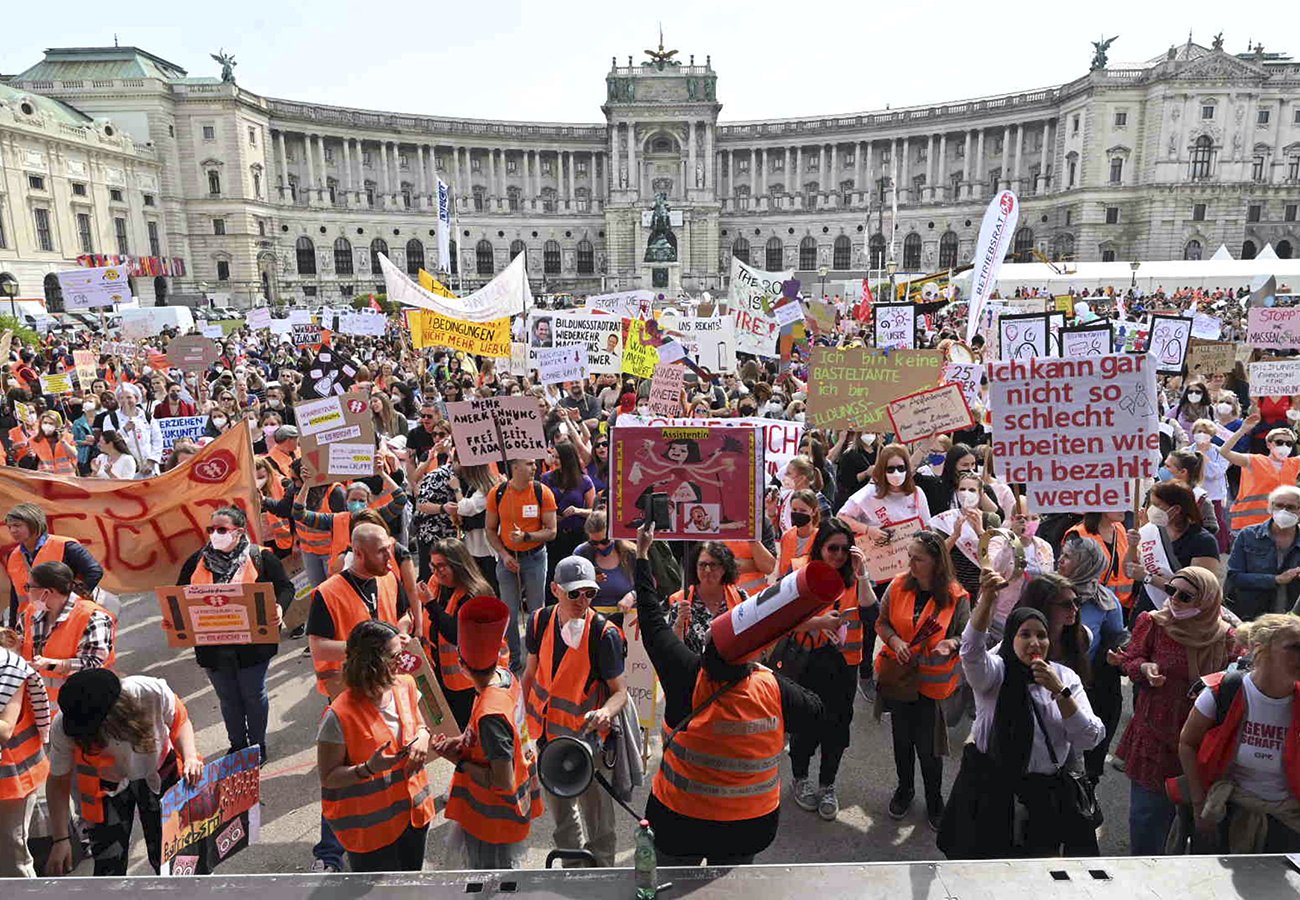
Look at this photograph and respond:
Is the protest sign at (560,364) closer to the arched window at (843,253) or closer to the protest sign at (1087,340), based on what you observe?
the protest sign at (1087,340)

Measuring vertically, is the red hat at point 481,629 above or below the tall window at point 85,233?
below

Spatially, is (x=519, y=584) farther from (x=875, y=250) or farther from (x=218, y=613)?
(x=875, y=250)

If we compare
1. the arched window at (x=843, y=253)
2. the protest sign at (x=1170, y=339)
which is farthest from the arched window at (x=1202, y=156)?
the protest sign at (x=1170, y=339)

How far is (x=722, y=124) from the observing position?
257 feet

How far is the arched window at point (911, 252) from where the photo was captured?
76.2 metres

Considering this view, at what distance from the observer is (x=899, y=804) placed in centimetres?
471

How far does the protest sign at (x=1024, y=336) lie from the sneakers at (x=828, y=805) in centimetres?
762

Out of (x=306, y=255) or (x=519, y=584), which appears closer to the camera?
(x=519, y=584)

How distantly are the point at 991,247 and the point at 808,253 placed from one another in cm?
7178

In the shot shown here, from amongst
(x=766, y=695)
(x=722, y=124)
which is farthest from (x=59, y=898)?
(x=722, y=124)

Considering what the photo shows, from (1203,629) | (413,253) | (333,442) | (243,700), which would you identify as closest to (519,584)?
(333,442)

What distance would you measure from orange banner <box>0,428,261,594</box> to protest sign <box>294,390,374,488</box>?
116cm

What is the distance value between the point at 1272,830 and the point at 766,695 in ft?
7.16

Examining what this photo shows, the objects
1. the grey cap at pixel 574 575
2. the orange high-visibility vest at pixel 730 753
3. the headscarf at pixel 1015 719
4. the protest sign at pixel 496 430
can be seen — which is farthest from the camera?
the protest sign at pixel 496 430
